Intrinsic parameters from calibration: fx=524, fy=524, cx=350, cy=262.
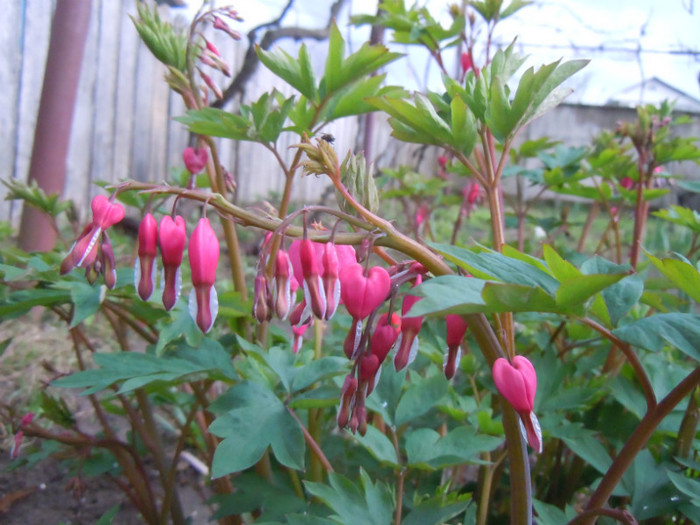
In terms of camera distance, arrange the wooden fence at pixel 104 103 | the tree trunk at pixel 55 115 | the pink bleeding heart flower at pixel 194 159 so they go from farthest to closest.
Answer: the wooden fence at pixel 104 103
the tree trunk at pixel 55 115
the pink bleeding heart flower at pixel 194 159

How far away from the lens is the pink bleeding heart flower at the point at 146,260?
0.56 meters

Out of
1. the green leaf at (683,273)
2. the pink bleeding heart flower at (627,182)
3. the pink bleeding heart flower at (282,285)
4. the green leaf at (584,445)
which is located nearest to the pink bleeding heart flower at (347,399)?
the pink bleeding heart flower at (282,285)

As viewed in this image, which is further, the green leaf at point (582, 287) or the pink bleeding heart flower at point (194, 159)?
the pink bleeding heart flower at point (194, 159)

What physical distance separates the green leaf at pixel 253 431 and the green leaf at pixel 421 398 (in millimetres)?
206

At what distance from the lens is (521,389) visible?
19.2 inches

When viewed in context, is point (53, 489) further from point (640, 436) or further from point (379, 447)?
point (640, 436)

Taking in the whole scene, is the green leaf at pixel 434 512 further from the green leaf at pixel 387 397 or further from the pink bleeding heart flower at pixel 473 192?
the pink bleeding heart flower at pixel 473 192

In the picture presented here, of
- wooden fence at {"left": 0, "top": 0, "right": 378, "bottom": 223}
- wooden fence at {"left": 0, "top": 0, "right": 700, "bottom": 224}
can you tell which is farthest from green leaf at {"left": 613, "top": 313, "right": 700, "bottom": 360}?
wooden fence at {"left": 0, "top": 0, "right": 378, "bottom": 223}

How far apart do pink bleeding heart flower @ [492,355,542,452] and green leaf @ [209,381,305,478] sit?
1.02 feet

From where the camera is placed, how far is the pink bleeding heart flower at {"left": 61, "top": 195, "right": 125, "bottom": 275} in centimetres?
54

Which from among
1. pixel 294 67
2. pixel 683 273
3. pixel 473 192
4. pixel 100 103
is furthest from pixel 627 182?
pixel 100 103

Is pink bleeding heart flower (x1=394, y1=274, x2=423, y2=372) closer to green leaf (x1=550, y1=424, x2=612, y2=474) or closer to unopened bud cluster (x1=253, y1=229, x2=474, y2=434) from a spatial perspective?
unopened bud cluster (x1=253, y1=229, x2=474, y2=434)

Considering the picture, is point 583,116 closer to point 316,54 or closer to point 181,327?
point 316,54

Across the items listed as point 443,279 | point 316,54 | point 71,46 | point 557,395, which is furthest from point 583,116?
point 443,279
